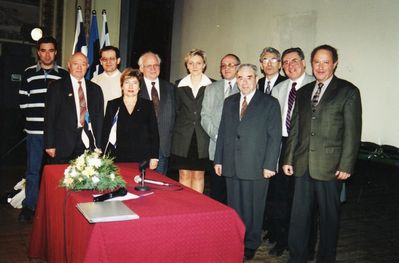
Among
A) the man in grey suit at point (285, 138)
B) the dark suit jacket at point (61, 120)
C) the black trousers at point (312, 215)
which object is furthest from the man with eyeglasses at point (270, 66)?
the dark suit jacket at point (61, 120)

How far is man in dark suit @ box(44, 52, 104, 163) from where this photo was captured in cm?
370

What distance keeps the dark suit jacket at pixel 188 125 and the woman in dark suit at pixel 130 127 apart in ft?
1.82

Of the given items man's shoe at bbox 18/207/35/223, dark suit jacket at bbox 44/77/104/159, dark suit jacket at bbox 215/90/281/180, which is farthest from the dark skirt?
man's shoe at bbox 18/207/35/223

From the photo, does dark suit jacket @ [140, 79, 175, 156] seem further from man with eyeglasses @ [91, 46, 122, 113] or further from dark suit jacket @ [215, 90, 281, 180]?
dark suit jacket @ [215, 90, 281, 180]

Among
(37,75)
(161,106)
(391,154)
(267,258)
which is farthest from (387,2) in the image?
(37,75)

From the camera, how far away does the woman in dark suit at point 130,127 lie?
3.40 meters

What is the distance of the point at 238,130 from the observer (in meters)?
3.35

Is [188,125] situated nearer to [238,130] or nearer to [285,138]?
[238,130]

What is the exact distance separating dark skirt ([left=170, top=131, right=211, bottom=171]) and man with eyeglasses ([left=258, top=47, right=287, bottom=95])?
0.85 metres

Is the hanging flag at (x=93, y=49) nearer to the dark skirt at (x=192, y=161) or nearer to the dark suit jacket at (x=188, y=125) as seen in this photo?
the dark suit jacket at (x=188, y=125)

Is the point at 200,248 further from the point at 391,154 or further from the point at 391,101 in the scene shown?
the point at 391,101

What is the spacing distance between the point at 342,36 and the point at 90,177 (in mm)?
4440

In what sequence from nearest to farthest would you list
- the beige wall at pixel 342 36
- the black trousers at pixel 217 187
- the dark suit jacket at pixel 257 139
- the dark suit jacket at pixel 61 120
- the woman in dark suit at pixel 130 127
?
the dark suit jacket at pixel 257 139, the woman in dark suit at pixel 130 127, the dark suit jacket at pixel 61 120, the black trousers at pixel 217 187, the beige wall at pixel 342 36

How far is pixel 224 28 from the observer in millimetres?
7840
